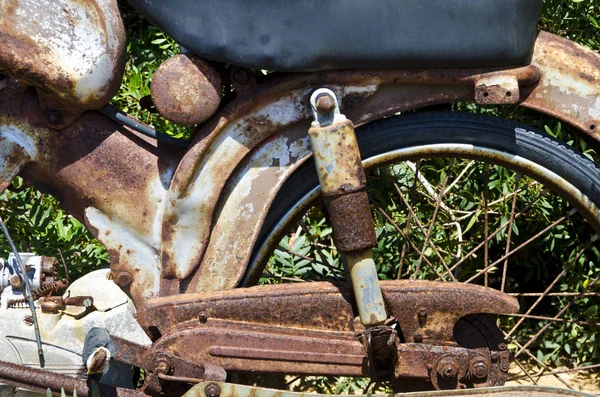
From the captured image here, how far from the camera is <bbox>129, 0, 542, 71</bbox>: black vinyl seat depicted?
2.28 meters

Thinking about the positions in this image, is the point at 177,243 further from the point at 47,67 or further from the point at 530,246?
the point at 530,246

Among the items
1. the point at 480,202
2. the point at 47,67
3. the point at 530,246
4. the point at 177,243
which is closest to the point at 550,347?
the point at 530,246

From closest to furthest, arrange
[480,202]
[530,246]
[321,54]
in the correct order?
[321,54] → [480,202] → [530,246]

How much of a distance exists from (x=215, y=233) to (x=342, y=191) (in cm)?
40

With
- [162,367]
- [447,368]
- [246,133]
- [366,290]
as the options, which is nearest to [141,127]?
[246,133]

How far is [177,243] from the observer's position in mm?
2521

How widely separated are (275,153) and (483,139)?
1.76 feet

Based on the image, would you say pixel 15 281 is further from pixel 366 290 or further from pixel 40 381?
pixel 366 290

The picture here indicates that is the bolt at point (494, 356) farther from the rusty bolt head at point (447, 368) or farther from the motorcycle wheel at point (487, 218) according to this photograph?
the motorcycle wheel at point (487, 218)

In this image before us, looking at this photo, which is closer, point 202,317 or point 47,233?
point 202,317

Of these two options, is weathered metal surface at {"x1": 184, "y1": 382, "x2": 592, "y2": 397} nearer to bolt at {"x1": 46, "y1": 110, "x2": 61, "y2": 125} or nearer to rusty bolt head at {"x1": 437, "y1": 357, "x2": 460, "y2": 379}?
rusty bolt head at {"x1": 437, "y1": 357, "x2": 460, "y2": 379}

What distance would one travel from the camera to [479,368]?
2.43 m

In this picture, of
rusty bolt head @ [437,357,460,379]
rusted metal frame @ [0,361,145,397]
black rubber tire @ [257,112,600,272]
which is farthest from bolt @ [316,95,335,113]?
rusted metal frame @ [0,361,145,397]

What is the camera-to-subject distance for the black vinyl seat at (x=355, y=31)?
7.47ft
